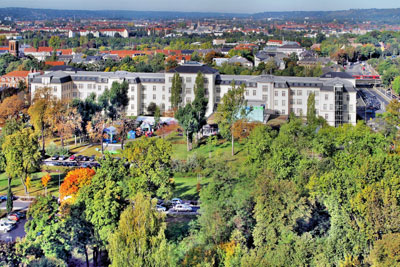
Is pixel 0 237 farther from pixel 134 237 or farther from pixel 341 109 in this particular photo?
pixel 341 109

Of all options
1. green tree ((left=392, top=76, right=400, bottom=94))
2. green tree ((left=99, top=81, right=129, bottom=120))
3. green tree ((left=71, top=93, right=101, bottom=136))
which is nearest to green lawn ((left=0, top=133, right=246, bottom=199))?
green tree ((left=71, top=93, right=101, bottom=136))

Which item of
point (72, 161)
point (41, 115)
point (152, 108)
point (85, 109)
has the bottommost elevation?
point (72, 161)

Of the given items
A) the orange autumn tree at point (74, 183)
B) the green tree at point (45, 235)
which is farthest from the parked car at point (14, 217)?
the green tree at point (45, 235)

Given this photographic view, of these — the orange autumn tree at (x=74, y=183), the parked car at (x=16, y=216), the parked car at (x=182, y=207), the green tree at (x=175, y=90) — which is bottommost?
the parked car at (x=16, y=216)

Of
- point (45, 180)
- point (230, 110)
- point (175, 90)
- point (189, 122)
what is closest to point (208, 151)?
point (189, 122)

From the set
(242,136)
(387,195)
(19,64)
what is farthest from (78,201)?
(19,64)

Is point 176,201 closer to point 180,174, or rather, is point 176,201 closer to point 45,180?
point 180,174

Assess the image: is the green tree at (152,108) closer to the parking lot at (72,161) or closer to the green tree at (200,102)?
the green tree at (200,102)

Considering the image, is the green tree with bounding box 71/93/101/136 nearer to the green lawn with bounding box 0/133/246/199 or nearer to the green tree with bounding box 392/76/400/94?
the green lawn with bounding box 0/133/246/199
